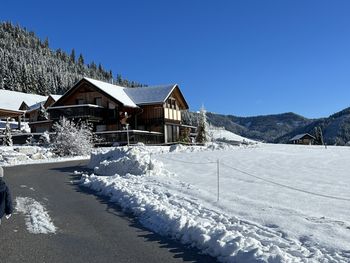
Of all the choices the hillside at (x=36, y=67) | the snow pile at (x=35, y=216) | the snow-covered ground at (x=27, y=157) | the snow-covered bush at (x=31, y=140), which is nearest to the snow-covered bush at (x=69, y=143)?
the snow-covered ground at (x=27, y=157)

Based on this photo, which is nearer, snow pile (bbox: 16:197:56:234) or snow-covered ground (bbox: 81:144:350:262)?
snow-covered ground (bbox: 81:144:350:262)

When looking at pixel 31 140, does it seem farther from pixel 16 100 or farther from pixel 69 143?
pixel 16 100

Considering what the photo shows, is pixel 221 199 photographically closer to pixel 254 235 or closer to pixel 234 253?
pixel 254 235

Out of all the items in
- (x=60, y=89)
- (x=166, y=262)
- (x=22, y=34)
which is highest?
(x=22, y=34)

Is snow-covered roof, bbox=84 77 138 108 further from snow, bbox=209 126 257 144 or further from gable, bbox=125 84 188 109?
snow, bbox=209 126 257 144

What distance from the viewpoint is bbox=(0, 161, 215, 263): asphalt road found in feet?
24.4

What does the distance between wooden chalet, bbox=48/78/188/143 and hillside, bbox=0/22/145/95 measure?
61717mm

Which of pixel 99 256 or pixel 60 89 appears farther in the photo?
pixel 60 89

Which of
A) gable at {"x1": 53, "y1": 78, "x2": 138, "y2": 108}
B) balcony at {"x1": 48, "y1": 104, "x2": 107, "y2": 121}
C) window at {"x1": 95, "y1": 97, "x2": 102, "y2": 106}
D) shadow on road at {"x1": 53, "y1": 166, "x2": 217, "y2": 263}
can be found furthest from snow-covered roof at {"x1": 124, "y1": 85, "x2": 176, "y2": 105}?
shadow on road at {"x1": 53, "y1": 166, "x2": 217, "y2": 263}

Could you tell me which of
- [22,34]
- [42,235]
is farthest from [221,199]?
[22,34]

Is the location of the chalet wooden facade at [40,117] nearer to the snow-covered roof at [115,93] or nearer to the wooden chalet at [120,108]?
the wooden chalet at [120,108]

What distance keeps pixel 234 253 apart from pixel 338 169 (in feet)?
50.1

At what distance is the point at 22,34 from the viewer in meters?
189

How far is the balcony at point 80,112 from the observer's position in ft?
154
